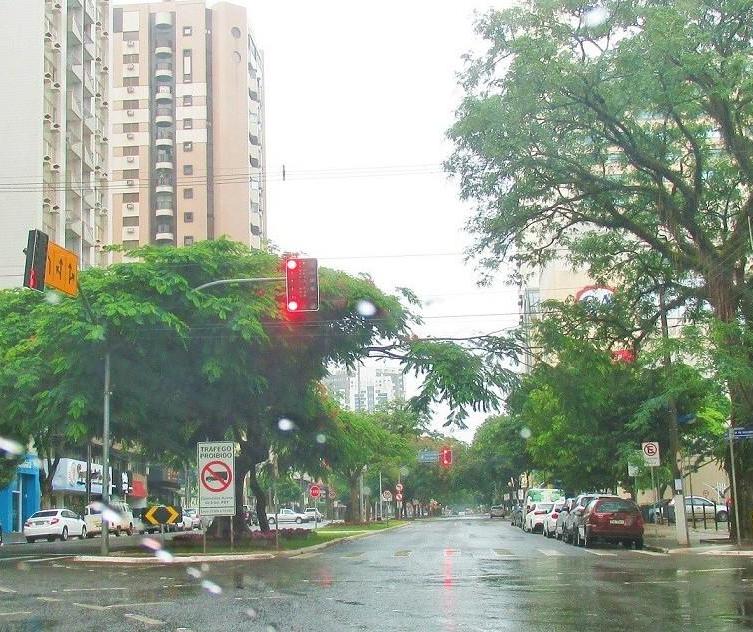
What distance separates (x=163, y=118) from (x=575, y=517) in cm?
7274

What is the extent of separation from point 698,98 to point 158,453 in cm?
2202

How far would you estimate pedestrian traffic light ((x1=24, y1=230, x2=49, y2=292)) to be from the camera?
17.0 meters

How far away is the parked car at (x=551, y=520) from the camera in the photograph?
1607 inches

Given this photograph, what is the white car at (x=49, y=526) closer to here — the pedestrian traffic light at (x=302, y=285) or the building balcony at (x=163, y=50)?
the pedestrian traffic light at (x=302, y=285)

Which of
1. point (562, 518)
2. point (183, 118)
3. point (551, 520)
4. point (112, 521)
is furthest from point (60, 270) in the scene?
point (183, 118)

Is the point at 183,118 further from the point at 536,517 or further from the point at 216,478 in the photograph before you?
the point at 216,478

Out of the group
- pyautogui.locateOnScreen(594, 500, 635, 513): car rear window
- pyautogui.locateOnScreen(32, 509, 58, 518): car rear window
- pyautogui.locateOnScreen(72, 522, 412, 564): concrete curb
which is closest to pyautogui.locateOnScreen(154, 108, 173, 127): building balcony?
pyautogui.locateOnScreen(32, 509, 58, 518): car rear window

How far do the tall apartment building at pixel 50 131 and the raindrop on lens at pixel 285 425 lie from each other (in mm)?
24142

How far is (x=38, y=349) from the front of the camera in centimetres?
2967

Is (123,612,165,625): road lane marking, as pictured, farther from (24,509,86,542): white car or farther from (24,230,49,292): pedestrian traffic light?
(24,509,86,542): white car

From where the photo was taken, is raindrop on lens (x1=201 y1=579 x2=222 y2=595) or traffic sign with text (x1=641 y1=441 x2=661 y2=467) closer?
raindrop on lens (x1=201 y1=579 x2=222 y2=595)

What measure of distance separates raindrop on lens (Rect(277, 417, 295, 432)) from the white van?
1646cm

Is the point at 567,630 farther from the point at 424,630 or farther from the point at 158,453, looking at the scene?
the point at 158,453

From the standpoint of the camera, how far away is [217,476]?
88.7 feet
